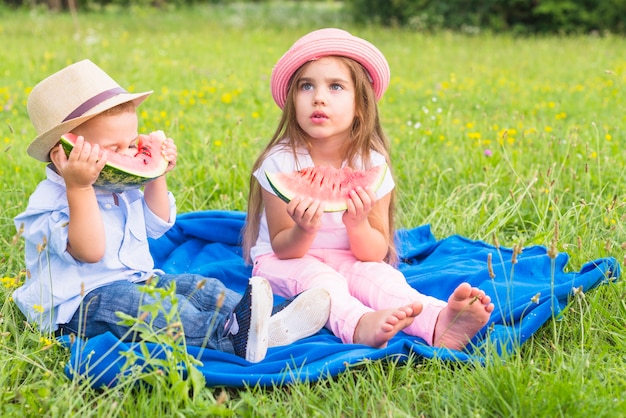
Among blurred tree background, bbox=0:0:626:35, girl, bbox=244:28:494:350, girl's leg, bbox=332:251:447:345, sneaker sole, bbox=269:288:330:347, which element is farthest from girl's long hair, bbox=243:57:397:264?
blurred tree background, bbox=0:0:626:35

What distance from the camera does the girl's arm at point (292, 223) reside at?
305 cm

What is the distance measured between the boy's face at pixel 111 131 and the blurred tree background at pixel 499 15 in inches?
520

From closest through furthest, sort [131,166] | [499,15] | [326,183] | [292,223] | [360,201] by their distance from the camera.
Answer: [131,166]
[360,201]
[326,183]
[292,223]
[499,15]

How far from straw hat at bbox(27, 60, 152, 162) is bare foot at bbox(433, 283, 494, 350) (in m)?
1.50

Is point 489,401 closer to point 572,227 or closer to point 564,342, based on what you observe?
point 564,342

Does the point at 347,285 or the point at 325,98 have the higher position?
the point at 325,98

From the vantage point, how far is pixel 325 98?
3.36 meters

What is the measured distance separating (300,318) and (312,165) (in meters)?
0.84

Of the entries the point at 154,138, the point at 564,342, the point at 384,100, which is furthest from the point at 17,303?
the point at 384,100

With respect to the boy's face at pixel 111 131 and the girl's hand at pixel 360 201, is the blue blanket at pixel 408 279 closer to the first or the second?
the girl's hand at pixel 360 201

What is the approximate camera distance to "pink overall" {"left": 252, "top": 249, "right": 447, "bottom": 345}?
3.08 meters

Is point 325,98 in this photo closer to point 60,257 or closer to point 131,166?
point 131,166

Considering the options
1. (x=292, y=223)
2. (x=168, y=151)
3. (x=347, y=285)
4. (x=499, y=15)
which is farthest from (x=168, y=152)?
(x=499, y=15)

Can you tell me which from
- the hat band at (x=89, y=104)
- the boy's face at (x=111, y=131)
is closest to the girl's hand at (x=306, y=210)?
the boy's face at (x=111, y=131)
